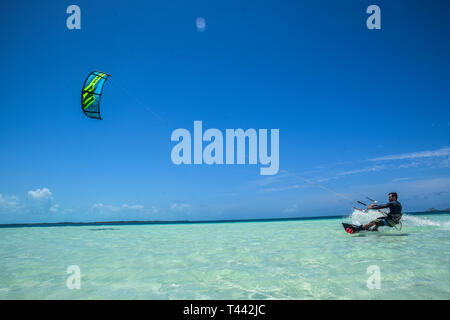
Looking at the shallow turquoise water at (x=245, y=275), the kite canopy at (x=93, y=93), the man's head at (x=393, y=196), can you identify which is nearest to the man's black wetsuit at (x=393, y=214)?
the man's head at (x=393, y=196)

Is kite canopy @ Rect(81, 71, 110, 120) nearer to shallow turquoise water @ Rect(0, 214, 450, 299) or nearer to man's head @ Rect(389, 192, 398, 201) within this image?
shallow turquoise water @ Rect(0, 214, 450, 299)

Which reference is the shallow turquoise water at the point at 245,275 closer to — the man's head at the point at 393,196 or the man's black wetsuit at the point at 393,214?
the man's black wetsuit at the point at 393,214

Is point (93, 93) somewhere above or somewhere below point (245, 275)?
above

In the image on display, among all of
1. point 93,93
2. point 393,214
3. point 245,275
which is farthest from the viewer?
point 93,93

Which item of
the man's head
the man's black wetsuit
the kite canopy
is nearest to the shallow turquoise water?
the man's black wetsuit

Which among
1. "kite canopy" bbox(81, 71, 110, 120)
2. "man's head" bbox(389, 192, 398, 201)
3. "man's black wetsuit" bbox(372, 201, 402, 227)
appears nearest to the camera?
"man's black wetsuit" bbox(372, 201, 402, 227)

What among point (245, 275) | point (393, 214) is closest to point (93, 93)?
point (245, 275)

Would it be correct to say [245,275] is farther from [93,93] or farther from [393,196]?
[93,93]

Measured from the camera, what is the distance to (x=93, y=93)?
12266 mm

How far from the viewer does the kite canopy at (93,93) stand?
1191cm

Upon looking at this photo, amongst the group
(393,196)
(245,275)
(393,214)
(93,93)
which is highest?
(93,93)

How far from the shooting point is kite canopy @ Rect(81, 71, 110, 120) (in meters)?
11.9

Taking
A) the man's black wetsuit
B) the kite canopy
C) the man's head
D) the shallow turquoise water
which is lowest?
the shallow turquoise water
